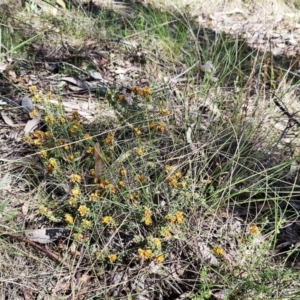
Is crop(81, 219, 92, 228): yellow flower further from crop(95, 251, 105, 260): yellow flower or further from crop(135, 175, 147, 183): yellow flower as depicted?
crop(135, 175, 147, 183): yellow flower

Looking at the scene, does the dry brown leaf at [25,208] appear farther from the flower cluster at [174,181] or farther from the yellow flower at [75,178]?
the flower cluster at [174,181]

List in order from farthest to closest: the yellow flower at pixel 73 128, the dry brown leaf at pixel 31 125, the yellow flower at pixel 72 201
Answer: the dry brown leaf at pixel 31 125, the yellow flower at pixel 73 128, the yellow flower at pixel 72 201

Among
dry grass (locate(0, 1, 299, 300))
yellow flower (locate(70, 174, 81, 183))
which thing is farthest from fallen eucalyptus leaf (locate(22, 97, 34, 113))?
yellow flower (locate(70, 174, 81, 183))

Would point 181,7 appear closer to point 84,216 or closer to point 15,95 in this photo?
point 15,95

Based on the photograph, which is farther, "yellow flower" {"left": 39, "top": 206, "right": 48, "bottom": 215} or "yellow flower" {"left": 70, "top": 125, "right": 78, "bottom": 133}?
"yellow flower" {"left": 70, "top": 125, "right": 78, "bottom": 133}

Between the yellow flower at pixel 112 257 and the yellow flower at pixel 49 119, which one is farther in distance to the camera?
the yellow flower at pixel 49 119

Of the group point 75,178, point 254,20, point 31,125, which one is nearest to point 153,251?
point 75,178

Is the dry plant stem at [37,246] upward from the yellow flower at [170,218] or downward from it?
downward

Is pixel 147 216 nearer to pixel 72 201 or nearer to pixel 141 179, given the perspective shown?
pixel 141 179

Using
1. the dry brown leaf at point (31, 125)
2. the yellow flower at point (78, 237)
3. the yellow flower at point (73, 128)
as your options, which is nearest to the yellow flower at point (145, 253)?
the yellow flower at point (78, 237)

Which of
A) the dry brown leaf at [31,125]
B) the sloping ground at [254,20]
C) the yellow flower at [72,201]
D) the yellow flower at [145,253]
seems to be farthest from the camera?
the sloping ground at [254,20]

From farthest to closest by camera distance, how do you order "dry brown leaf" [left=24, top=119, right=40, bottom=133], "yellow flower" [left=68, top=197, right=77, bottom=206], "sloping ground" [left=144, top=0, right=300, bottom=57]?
"sloping ground" [left=144, top=0, right=300, bottom=57] < "dry brown leaf" [left=24, top=119, right=40, bottom=133] < "yellow flower" [left=68, top=197, right=77, bottom=206]

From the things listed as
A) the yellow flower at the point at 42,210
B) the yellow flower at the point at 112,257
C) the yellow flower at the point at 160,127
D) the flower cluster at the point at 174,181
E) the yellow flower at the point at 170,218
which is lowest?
the yellow flower at the point at 112,257

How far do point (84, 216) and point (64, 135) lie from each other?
42 centimetres
